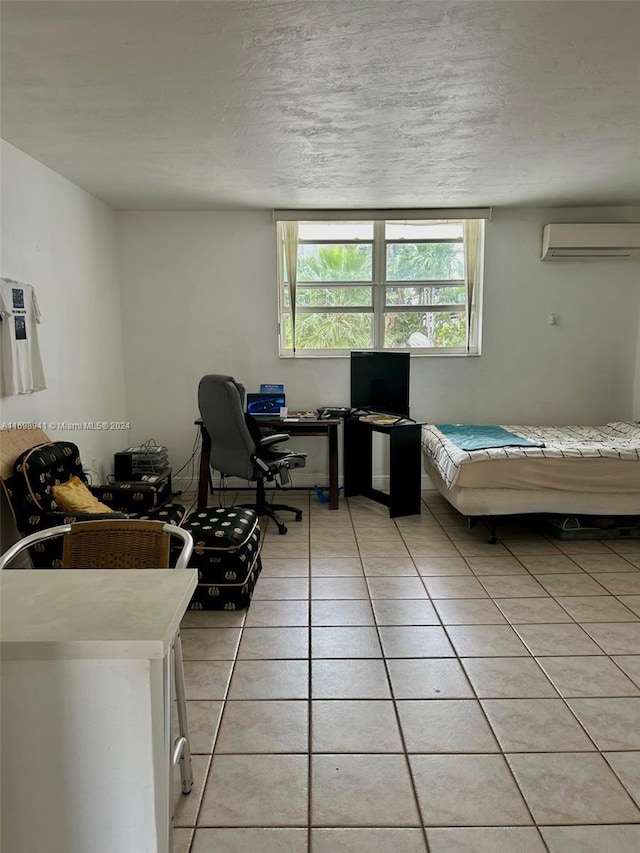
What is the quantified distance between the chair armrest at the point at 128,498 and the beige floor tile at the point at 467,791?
88.5 inches

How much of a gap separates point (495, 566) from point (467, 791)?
1950 mm

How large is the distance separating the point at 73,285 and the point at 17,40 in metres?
2.20

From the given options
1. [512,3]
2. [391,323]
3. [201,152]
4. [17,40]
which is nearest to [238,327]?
[391,323]

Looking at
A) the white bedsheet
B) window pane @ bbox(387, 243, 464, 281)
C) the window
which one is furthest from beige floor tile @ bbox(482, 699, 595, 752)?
window pane @ bbox(387, 243, 464, 281)

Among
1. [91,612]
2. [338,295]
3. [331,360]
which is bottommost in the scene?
[91,612]

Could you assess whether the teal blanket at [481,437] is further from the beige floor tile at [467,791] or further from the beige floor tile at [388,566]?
the beige floor tile at [467,791]

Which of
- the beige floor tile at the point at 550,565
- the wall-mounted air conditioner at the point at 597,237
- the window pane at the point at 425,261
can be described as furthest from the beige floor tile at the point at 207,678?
the wall-mounted air conditioner at the point at 597,237

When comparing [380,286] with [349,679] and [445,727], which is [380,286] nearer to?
[349,679]

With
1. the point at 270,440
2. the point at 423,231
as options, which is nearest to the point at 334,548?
the point at 270,440

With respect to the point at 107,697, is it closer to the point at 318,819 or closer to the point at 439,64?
the point at 318,819

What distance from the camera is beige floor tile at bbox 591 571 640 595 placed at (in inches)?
130

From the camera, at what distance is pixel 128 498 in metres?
3.63

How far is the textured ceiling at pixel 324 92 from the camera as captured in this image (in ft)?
6.67

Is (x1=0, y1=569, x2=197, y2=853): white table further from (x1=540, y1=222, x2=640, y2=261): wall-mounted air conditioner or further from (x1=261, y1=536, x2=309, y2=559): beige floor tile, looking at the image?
(x1=540, y1=222, x2=640, y2=261): wall-mounted air conditioner
